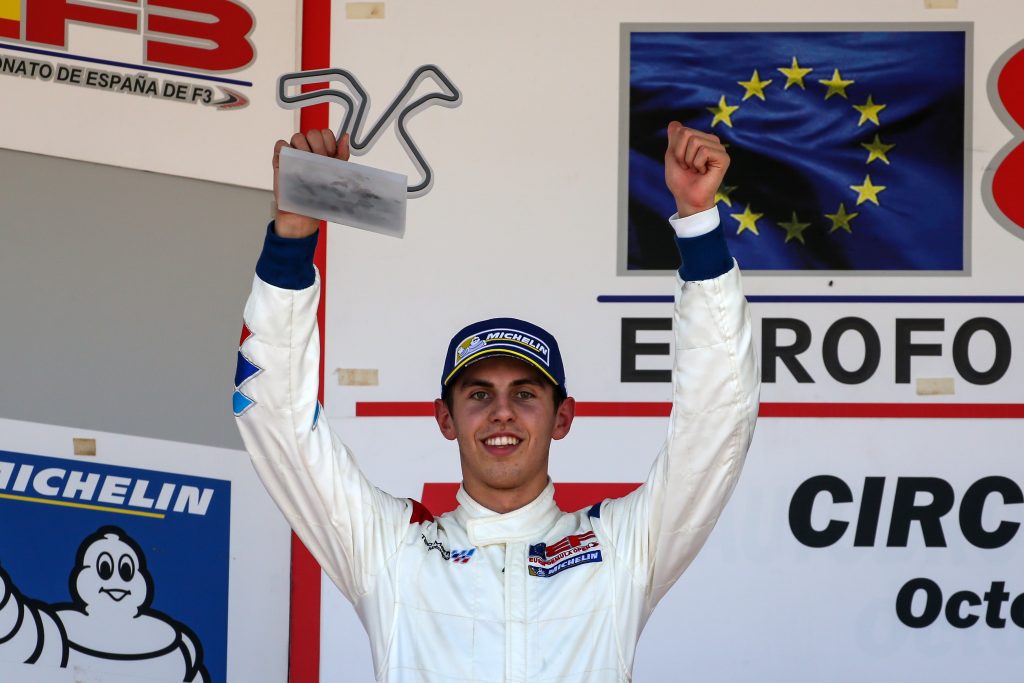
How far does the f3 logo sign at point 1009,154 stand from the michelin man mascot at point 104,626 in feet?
5.90

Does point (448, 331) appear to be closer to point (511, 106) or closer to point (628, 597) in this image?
point (511, 106)

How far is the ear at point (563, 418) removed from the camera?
1768 mm

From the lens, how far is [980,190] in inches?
103

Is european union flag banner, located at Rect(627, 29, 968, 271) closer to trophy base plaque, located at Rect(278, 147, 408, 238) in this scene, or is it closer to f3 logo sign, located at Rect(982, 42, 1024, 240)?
f3 logo sign, located at Rect(982, 42, 1024, 240)

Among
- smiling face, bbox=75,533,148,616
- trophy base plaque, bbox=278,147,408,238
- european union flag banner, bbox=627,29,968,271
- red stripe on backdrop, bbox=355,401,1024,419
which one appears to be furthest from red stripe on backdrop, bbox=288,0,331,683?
trophy base plaque, bbox=278,147,408,238

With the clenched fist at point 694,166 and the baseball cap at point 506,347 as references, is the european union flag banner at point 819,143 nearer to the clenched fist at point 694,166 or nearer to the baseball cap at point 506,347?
the baseball cap at point 506,347

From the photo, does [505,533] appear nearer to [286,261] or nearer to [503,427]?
[503,427]

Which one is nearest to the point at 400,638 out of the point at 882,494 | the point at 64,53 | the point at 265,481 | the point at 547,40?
the point at 265,481

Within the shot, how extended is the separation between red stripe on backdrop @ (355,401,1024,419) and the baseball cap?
0.87m

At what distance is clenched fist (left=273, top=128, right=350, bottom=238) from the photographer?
1.51 m

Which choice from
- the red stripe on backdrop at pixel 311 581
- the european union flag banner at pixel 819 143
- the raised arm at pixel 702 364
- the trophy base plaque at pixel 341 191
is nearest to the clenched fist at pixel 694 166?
the raised arm at pixel 702 364

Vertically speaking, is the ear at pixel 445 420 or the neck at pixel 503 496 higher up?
the ear at pixel 445 420

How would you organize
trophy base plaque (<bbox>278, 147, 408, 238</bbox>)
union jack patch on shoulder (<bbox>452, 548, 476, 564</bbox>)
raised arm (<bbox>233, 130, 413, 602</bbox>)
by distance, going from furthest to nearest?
1. union jack patch on shoulder (<bbox>452, 548, 476, 564</bbox>)
2. raised arm (<bbox>233, 130, 413, 602</bbox>)
3. trophy base plaque (<bbox>278, 147, 408, 238</bbox>)

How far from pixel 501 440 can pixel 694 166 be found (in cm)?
44
